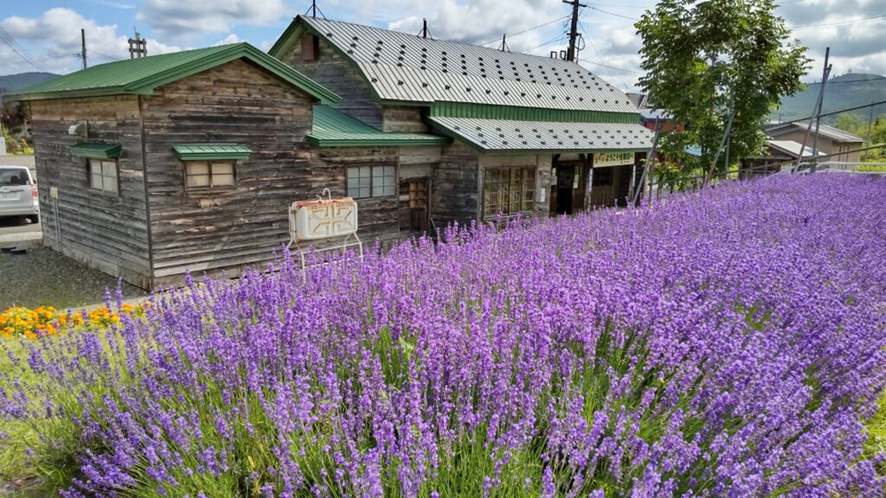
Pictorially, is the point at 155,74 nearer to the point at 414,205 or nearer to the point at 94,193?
the point at 94,193

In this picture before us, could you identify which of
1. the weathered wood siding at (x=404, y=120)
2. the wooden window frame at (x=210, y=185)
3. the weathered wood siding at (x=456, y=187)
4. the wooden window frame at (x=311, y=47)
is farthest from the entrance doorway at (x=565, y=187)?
the wooden window frame at (x=210, y=185)

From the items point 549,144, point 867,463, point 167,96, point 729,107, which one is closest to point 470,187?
point 549,144

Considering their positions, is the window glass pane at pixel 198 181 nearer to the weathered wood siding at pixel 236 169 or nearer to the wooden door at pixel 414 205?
the weathered wood siding at pixel 236 169

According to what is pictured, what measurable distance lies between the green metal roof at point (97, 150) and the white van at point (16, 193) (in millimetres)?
6540

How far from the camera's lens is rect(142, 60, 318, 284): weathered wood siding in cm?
944

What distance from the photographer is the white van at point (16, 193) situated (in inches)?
610

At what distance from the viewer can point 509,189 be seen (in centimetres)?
1602

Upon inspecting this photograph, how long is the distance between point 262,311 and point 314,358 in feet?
4.07

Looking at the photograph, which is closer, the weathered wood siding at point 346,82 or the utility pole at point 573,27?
the weathered wood siding at point 346,82

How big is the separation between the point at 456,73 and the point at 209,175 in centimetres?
919

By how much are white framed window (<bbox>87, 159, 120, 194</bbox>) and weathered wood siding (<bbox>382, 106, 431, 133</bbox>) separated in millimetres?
5975

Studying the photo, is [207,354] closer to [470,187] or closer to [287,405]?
[287,405]

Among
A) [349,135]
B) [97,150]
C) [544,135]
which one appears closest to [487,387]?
[97,150]

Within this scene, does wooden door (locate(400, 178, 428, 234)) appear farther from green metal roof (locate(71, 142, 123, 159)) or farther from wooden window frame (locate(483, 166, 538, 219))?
green metal roof (locate(71, 142, 123, 159))
